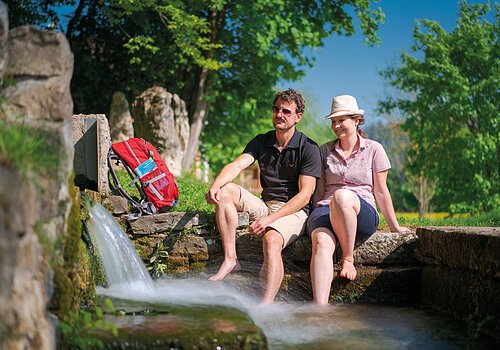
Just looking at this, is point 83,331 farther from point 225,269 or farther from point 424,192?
point 424,192

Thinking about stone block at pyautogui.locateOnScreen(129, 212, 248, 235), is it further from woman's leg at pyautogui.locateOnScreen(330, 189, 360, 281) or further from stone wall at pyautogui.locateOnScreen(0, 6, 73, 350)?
stone wall at pyautogui.locateOnScreen(0, 6, 73, 350)

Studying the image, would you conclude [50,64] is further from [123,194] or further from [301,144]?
[123,194]

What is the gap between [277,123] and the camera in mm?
5453

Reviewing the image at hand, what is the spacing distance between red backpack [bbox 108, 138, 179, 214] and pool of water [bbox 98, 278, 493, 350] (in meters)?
1.53

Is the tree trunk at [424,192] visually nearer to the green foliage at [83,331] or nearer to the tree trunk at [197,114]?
the tree trunk at [197,114]

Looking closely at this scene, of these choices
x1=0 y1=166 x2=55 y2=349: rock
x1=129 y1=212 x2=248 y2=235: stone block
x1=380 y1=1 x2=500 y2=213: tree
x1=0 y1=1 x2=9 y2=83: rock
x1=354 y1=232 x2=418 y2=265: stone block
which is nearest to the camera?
x1=0 y1=166 x2=55 y2=349: rock

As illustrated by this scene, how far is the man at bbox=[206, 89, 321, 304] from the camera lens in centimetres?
512

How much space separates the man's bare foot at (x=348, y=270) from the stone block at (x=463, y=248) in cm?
66

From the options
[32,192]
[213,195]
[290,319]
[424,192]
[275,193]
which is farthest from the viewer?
[424,192]

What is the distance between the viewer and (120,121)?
13312 millimetres

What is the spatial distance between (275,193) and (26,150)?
3.11 metres

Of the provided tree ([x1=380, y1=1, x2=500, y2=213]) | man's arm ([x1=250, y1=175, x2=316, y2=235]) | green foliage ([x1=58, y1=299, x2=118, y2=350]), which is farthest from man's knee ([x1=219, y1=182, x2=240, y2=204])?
tree ([x1=380, y1=1, x2=500, y2=213])

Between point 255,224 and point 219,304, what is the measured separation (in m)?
1.07

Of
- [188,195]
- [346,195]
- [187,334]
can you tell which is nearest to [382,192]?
[346,195]
